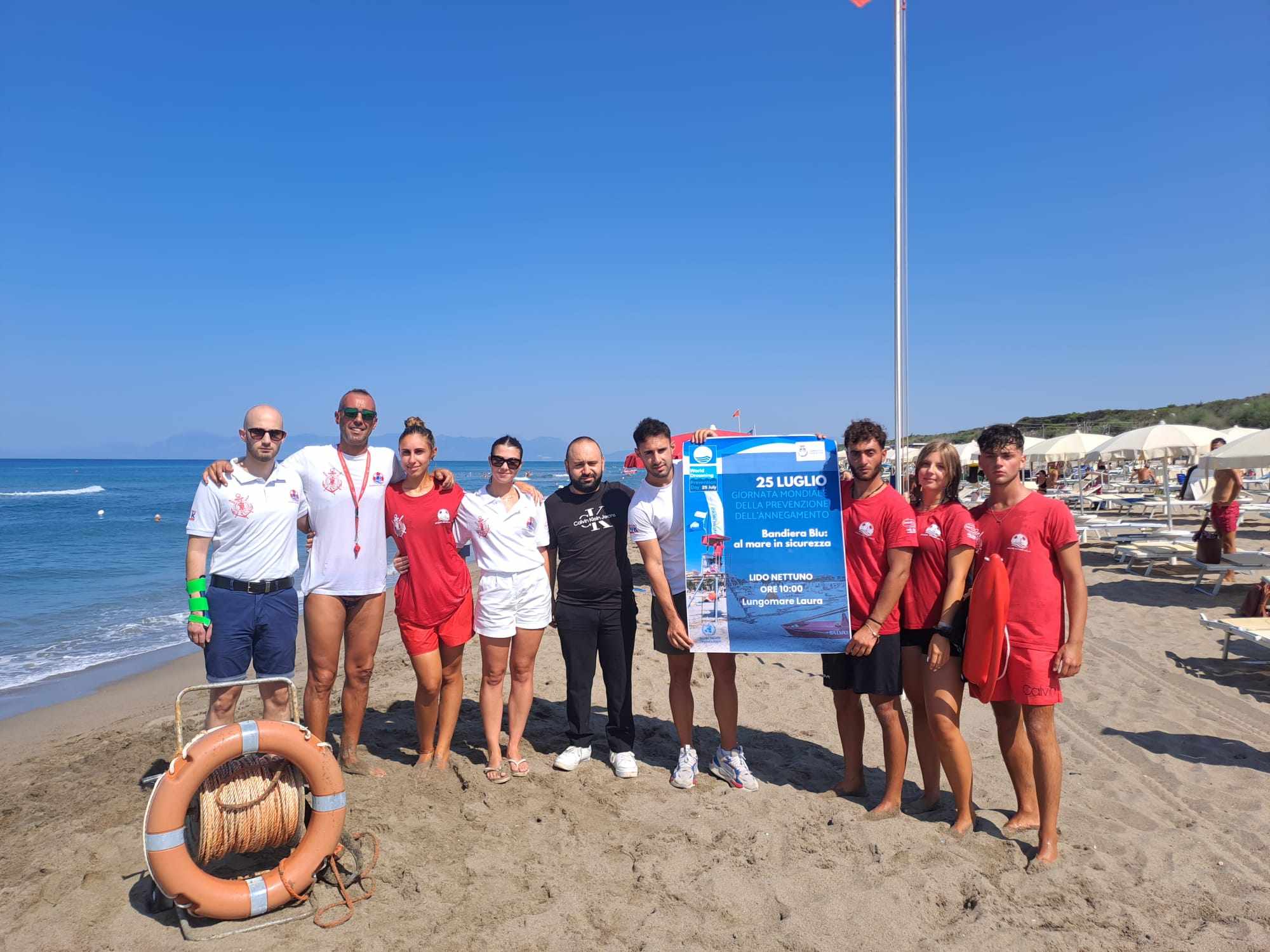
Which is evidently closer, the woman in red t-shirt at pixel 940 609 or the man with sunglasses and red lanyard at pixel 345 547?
the woman in red t-shirt at pixel 940 609

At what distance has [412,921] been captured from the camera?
10.4 ft

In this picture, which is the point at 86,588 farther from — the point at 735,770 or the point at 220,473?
the point at 735,770

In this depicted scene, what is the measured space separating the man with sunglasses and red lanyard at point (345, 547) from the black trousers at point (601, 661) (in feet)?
3.69

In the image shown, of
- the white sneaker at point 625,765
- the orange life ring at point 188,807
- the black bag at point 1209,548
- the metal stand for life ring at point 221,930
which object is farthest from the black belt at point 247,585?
the black bag at point 1209,548

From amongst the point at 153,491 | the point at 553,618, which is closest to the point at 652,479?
the point at 553,618

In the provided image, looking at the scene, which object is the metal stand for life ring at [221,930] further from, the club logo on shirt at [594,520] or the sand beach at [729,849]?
the club logo on shirt at [594,520]

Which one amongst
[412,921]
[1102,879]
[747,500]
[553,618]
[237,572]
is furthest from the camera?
[553,618]

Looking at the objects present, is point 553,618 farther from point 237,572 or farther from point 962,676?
point 962,676

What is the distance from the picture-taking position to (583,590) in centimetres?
453

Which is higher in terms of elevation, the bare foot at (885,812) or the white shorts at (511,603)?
the white shorts at (511,603)

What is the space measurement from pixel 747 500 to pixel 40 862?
12.9ft

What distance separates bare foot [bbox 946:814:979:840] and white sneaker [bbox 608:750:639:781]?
1.79 meters

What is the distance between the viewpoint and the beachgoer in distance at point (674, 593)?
425 centimetres

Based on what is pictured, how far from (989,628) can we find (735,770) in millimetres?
1800
